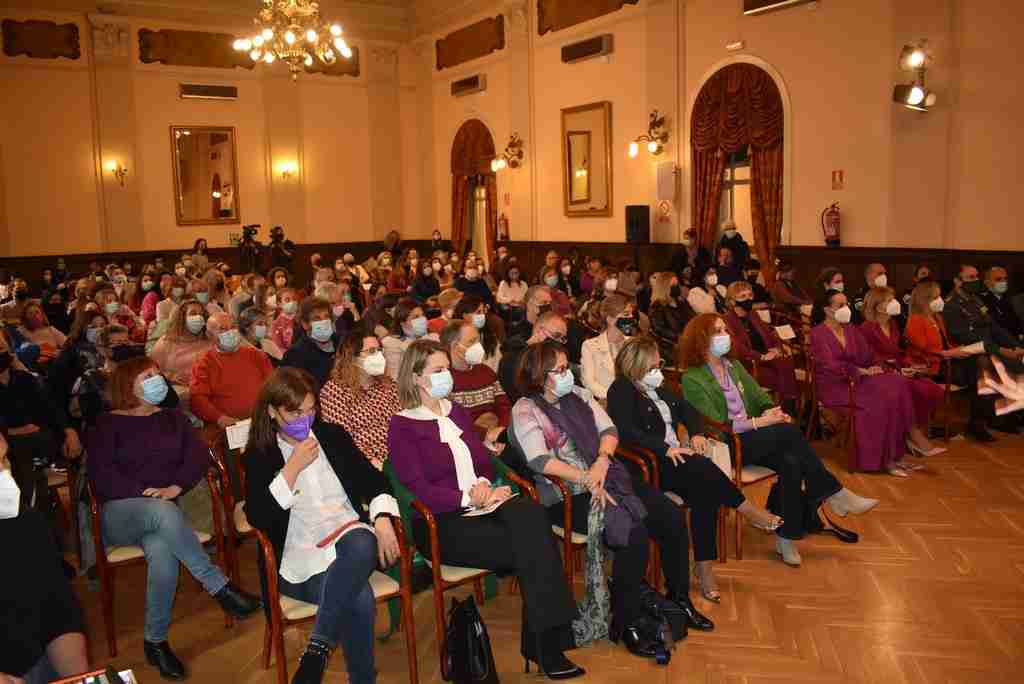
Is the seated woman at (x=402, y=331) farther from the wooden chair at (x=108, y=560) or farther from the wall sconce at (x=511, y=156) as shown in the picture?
the wall sconce at (x=511, y=156)

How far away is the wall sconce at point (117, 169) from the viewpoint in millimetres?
17484

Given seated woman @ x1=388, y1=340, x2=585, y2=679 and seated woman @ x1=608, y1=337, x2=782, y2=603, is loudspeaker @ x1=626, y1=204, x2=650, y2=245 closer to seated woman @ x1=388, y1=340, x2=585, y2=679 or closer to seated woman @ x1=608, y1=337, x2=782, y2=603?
seated woman @ x1=608, y1=337, x2=782, y2=603

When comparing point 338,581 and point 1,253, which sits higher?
point 1,253

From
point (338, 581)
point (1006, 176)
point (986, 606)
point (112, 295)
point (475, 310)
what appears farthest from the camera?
point (1006, 176)

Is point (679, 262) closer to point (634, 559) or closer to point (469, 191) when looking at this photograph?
point (469, 191)

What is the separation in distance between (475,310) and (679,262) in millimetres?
6935

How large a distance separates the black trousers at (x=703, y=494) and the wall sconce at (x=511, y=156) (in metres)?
13.2

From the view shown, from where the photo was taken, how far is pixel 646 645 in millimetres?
3945

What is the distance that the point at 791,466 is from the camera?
4910 millimetres

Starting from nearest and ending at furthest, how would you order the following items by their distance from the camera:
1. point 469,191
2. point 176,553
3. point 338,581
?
point 338,581 → point 176,553 → point 469,191

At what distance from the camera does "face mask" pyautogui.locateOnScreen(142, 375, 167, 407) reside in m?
4.18

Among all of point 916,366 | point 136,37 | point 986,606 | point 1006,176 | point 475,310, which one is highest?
point 136,37

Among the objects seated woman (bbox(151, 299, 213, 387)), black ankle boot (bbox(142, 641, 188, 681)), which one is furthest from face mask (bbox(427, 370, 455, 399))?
seated woman (bbox(151, 299, 213, 387))

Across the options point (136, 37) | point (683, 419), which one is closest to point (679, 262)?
point (683, 419)
